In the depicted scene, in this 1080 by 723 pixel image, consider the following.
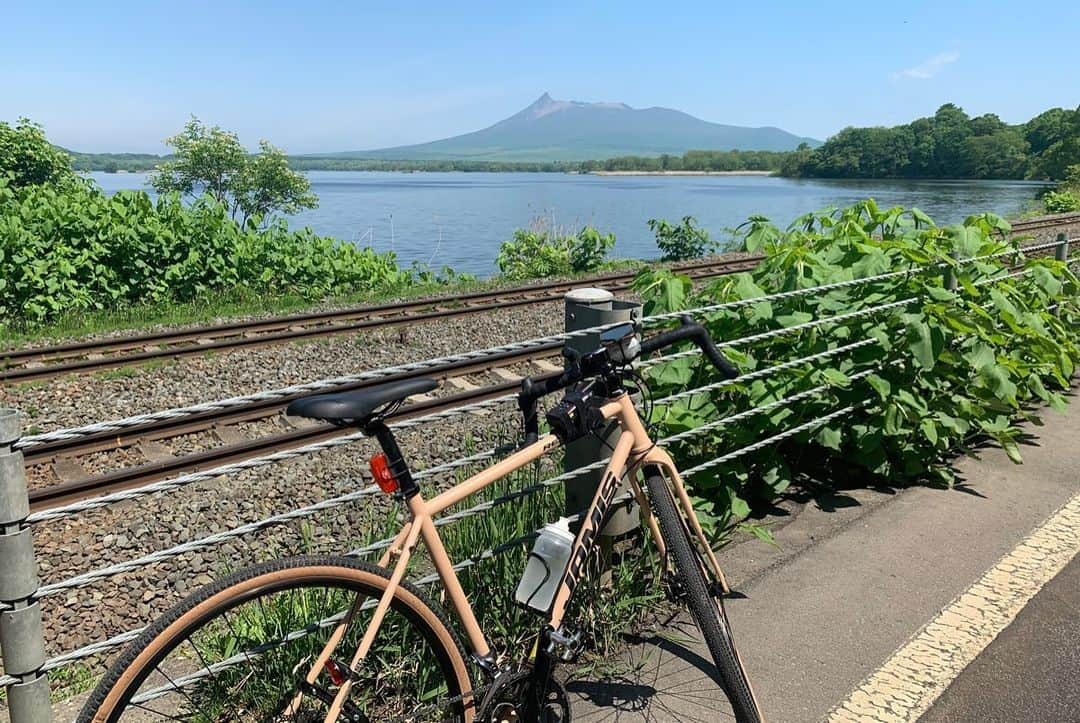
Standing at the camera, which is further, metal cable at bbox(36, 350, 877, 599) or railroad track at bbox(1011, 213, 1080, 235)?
railroad track at bbox(1011, 213, 1080, 235)

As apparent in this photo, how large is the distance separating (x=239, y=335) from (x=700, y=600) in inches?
381

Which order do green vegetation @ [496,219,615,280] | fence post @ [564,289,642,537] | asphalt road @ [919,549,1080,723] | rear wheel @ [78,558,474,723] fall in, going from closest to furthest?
rear wheel @ [78,558,474,723]
asphalt road @ [919,549,1080,723]
fence post @ [564,289,642,537]
green vegetation @ [496,219,615,280]

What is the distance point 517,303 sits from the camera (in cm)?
1363

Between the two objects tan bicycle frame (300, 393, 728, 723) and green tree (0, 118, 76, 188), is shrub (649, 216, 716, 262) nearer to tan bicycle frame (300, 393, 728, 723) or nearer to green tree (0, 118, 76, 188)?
green tree (0, 118, 76, 188)

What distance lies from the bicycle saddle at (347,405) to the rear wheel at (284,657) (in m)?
0.35

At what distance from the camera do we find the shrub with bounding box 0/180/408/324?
42.0 ft

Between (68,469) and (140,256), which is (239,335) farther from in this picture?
(68,469)

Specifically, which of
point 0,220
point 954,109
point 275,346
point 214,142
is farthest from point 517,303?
point 954,109

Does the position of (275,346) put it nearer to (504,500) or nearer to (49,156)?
(504,500)

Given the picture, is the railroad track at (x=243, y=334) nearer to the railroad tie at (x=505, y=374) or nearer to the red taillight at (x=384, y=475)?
the railroad tie at (x=505, y=374)

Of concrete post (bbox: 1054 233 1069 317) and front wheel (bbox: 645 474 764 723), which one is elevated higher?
concrete post (bbox: 1054 233 1069 317)

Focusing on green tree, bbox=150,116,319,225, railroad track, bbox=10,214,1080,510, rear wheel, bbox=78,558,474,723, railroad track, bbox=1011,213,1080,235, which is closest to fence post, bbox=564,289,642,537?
rear wheel, bbox=78,558,474,723

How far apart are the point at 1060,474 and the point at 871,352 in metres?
1.56

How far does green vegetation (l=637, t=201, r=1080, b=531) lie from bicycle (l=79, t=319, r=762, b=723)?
4.69 feet
